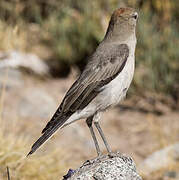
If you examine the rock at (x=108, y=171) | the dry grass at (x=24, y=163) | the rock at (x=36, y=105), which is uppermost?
the rock at (x=36, y=105)

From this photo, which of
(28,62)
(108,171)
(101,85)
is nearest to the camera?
(108,171)

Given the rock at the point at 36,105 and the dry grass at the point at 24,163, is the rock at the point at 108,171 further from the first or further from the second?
the rock at the point at 36,105

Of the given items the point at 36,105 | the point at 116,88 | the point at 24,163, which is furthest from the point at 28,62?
the point at 116,88

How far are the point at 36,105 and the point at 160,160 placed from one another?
2823 millimetres

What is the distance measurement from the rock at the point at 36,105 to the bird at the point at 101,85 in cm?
430

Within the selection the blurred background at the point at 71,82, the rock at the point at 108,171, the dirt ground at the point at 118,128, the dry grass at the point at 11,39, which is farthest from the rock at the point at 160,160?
the dry grass at the point at 11,39

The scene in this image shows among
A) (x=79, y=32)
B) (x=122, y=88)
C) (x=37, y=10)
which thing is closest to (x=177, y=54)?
(x=79, y=32)

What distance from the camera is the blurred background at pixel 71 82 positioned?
7.82 metres

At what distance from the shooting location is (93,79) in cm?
522

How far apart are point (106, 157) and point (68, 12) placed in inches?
319

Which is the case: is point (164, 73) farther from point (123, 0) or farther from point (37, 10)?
point (37, 10)

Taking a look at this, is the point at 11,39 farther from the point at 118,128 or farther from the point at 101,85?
the point at 101,85

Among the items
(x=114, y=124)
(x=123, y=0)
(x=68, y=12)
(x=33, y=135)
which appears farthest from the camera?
(x=68, y=12)

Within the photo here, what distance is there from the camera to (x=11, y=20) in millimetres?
13023
